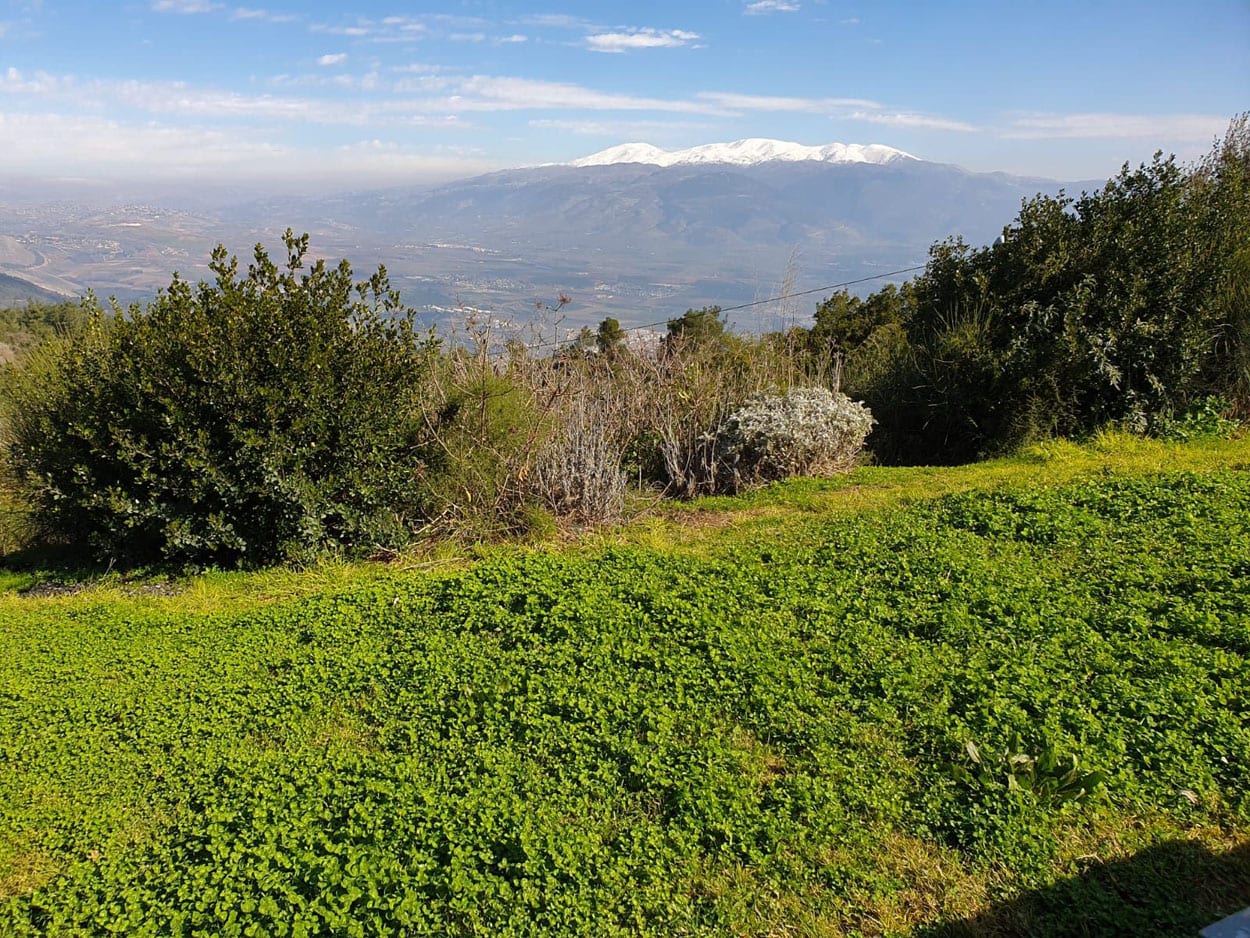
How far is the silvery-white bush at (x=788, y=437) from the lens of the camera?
9.48 m

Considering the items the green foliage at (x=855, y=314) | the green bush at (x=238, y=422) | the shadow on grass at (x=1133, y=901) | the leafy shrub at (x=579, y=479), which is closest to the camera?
the shadow on grass at (x=1133, y=901)

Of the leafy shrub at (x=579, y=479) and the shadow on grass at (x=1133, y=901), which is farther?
the leafy shrub at (x=579, y=479)

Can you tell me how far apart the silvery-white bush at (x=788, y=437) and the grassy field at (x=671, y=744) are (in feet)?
10.5

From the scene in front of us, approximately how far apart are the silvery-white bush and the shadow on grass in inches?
264

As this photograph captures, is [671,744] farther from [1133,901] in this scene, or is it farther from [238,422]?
[238,422]

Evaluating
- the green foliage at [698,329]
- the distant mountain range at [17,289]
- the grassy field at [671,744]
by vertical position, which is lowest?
the grassy field at [671,744]

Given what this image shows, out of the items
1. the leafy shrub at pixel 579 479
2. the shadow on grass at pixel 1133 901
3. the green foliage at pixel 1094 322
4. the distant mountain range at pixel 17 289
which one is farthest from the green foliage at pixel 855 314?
the distant mountain range at pixel 17 289

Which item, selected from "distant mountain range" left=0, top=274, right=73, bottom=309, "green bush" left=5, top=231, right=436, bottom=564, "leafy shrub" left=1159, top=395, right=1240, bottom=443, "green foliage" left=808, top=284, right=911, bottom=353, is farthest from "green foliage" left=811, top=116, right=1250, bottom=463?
"distant mountain range" left=0, top=274, right=73, bottom=309

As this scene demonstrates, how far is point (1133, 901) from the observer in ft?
9.44

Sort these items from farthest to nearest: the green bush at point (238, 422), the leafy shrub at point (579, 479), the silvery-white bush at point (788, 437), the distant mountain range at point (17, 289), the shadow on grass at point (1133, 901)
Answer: the distant mountain range at point (17, 289) → the silvery-white bush at point (788, 437) → the leafy shrub at point (579, 479) → the green bush at point (238, 422) → the shadow on grass at point (1133, 901)

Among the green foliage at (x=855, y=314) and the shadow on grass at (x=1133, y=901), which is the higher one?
the green foliage at (x=855, y=314)

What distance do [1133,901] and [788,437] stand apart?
22.5 ft

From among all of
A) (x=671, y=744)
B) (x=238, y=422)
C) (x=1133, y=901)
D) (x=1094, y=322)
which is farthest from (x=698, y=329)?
(x=1133, y=901)

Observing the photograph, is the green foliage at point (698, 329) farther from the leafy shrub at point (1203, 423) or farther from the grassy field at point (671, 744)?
the leafy shrub at point (1203, 423)
